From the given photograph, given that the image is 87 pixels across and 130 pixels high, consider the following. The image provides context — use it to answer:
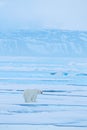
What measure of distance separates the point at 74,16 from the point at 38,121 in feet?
3.75

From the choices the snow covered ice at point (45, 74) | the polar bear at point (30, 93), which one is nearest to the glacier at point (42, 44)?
the snow covered ice at point (45, 74)

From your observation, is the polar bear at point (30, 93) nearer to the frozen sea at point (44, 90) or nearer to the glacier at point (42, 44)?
the frozen sea at point (44, 90)

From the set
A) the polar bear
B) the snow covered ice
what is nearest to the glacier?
the snow covered ice

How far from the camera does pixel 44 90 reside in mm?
7199

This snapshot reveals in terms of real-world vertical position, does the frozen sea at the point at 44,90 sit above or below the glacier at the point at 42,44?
below

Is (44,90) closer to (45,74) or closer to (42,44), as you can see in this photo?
(45,74)

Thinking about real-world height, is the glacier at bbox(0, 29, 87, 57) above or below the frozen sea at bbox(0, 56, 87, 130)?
above

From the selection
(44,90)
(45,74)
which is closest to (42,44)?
(45,74)

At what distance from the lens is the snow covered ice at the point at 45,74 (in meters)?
7.11

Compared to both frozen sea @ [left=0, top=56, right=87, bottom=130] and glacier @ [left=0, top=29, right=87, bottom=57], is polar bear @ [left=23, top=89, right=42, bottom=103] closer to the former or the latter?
frozen sea @ [left=0, top=56, right=87, bottom=130]

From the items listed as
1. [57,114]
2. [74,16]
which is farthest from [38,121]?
[74,16]

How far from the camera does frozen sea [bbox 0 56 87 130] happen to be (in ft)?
23.2

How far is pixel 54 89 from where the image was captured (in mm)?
7227

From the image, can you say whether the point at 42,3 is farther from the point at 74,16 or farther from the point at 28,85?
A: the point at 28,85
